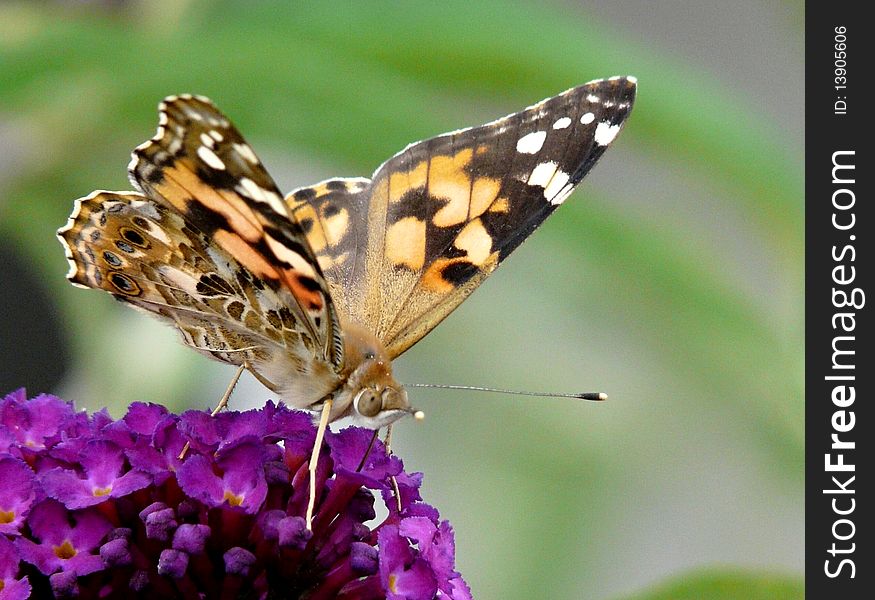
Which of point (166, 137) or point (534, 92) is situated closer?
point (166, 137)

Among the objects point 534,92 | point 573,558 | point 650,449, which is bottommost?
point 573,558

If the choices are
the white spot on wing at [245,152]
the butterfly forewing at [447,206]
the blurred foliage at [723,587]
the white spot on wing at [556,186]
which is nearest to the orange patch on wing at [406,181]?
the butterfly forewing at [447,206]

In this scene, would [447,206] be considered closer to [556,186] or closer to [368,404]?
[556,186]

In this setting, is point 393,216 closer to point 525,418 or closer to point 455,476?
point 525,418

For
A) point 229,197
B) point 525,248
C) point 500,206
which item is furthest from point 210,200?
point 525,248

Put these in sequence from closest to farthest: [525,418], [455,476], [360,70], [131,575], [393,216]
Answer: [131,575] → [393,216] → [360,70] → [525,418] → [455,476]

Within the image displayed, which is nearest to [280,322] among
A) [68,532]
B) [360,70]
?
[68,532]

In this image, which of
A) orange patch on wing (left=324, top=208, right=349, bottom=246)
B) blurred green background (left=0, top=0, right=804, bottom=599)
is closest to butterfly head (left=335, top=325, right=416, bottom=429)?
orange patch on wing (left=324, top=208, right=349, bottom=246)

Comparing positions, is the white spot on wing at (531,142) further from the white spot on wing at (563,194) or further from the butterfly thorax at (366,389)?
the butterfly thorax at (366,389)
